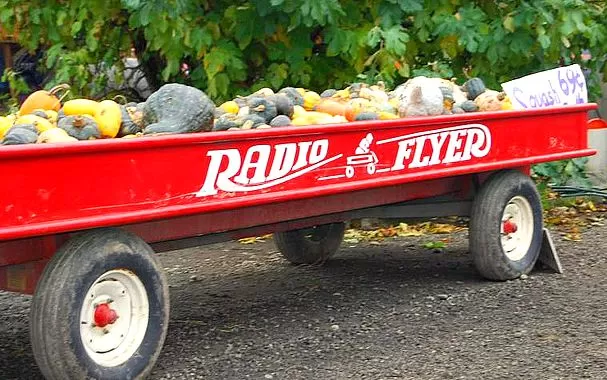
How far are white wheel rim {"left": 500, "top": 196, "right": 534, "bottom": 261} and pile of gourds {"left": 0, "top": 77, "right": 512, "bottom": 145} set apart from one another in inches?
21.4

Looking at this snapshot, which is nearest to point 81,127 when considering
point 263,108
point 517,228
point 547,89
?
point 263,108

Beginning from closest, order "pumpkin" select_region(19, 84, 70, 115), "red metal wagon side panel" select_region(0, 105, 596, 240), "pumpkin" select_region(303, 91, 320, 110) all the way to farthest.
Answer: "red metal wagon side panel" select_region(0, 105, 596, 240) < "pumpkin" select_region(19, 84, 70, 115) < "pumpkin" select_region(303, 91, 320, 110)

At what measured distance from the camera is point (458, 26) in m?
6.60

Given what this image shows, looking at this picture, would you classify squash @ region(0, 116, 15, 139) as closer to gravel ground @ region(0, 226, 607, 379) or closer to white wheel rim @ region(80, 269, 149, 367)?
white wheel rim @ region(80, 269, 149, 367)

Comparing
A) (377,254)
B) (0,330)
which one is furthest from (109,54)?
(0,330)

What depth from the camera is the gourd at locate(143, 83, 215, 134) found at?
412cm

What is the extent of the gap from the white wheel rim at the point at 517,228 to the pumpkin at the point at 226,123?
178 centimetres

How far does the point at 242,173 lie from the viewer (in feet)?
13.3

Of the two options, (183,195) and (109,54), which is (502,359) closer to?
(183,195)

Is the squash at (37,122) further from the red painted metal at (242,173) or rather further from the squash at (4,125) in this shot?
the red painted metal at (242,173)

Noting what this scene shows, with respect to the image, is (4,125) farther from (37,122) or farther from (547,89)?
(547,89)

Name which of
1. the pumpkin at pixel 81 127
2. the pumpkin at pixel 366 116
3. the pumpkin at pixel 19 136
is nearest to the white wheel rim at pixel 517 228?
the pumpkin at pixel 366 116

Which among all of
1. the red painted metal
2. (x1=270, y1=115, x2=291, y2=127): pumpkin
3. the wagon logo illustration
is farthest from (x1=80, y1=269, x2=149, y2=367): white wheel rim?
the wagon logo illustration

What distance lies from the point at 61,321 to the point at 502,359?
1.72m
